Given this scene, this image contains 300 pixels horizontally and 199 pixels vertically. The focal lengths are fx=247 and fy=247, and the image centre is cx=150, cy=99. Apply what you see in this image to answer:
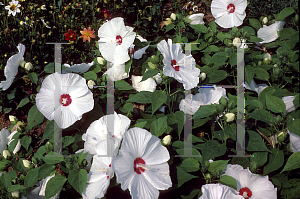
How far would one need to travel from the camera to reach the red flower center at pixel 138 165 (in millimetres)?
1068

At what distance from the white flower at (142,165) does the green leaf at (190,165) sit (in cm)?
14

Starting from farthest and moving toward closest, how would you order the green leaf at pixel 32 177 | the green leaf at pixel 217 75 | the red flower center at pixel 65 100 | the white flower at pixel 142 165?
the green leaf at pixel 217 75 < the red flower center at pixel 65 100 < the green leaf at pixel 32 177 < the white flower at pixel 142 165

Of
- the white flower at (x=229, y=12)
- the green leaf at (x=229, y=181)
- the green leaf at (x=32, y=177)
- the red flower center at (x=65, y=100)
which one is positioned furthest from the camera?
the white flower at (x=229, y=12)

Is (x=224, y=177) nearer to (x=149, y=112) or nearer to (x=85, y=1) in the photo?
(x=149, y=112)

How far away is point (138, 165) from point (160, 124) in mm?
235

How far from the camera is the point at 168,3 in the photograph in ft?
12.5

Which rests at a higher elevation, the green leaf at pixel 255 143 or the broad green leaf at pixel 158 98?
the broad green leaf at pixel 158 98

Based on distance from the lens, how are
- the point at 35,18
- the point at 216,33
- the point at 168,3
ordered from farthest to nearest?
the point at 168,3
the point at 35,18
the point at 216,33

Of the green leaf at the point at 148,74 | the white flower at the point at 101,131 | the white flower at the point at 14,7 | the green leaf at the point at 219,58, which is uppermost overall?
the white flower at the point at 14,7

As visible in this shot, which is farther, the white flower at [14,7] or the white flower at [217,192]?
the white flower at [14,7]

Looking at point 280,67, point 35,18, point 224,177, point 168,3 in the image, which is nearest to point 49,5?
point 35,18

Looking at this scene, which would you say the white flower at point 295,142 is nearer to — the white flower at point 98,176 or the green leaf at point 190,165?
the green leaf at point 190,165

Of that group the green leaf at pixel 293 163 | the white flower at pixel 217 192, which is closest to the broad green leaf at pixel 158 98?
the white flower at pixel 217 192

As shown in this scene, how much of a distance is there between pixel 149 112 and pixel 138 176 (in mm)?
507
